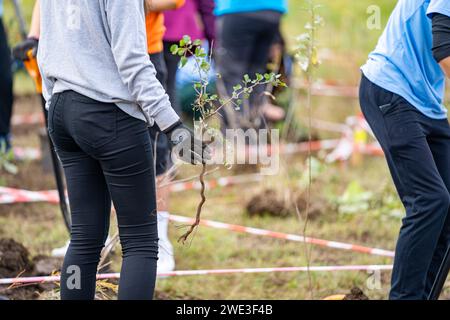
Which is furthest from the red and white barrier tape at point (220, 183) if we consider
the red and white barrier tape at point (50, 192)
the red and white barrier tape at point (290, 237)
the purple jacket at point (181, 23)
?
the purple jacket at point (181, 23)

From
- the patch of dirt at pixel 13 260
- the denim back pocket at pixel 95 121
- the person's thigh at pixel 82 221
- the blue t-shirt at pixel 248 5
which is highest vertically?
the blue t-shirt at pixel 248 5

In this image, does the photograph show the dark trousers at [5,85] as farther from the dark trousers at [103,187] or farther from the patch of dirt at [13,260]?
the dark trousers at [103,187]

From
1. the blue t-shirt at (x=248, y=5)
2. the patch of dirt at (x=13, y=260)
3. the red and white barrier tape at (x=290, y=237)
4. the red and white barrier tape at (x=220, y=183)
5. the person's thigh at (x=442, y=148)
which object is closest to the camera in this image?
the person's thigh at (x=442, y=148)

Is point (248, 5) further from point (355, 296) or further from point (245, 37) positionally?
point (355, 296)

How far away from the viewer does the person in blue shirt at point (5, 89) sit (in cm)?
561

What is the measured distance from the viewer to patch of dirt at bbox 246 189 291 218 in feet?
18.3

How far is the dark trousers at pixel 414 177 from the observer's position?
333 centimetres

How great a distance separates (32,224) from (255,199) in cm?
140

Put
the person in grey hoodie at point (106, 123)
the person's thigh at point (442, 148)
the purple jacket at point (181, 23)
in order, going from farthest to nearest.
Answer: the purple jacket at point (181, 23) < the person's thigh at point (442, 148) < the person in grey hoodie at point (106, 123)

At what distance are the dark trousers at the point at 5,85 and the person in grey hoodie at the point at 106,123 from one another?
8.60 feet

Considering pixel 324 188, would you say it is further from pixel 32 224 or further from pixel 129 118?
pixel 129 118

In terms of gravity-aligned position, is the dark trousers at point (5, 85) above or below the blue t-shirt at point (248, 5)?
below

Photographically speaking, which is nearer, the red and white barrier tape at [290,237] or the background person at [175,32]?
the red and white barrier tape at [290,237]
